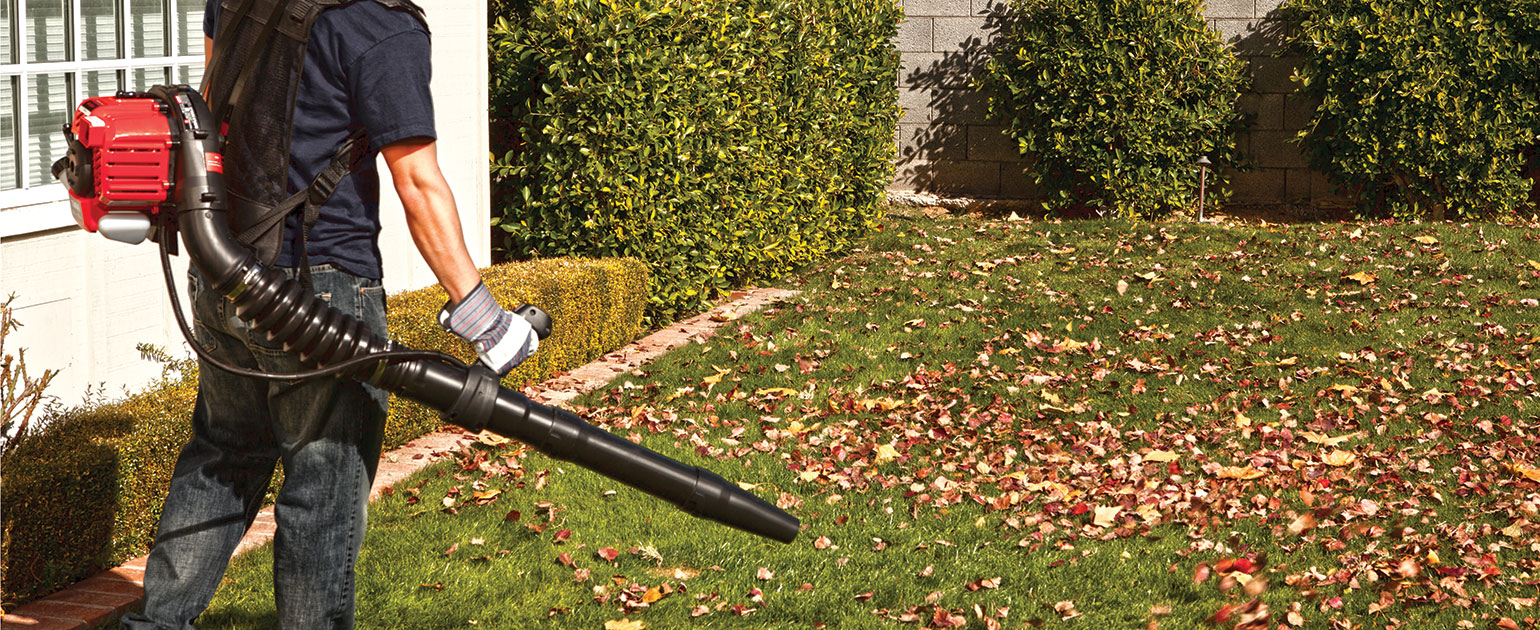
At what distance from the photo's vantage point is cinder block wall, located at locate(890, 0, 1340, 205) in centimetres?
1436

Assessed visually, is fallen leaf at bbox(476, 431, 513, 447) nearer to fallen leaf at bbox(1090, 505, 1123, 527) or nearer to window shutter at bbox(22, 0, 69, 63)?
window shutter at bbox(22, 0, 69, 63)

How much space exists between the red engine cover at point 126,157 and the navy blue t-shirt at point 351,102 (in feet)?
0.89

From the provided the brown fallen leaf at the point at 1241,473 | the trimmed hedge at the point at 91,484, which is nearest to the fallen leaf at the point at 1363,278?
the brown fallen leaf at the point at 1241,473

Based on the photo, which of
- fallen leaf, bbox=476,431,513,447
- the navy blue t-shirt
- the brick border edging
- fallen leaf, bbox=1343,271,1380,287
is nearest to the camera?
the navy blue t-shirt

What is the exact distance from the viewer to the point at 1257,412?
22.7ft

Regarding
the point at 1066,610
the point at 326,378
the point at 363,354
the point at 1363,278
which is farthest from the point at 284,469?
the point at 1363,278

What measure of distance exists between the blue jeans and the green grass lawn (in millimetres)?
1023

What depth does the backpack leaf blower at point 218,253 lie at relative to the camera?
281 cm

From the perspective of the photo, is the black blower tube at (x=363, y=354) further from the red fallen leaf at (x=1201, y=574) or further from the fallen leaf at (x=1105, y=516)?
the fallen leaf at (x=1105, y=516)

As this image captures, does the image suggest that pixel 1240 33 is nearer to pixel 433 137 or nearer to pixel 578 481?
pixel 578 481

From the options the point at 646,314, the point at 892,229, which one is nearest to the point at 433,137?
the point at 646,314

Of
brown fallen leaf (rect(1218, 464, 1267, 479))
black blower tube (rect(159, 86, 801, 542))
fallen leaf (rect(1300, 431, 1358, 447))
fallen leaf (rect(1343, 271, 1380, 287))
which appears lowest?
brown fallen leaf (rect(1218, 464, 1267, 479))

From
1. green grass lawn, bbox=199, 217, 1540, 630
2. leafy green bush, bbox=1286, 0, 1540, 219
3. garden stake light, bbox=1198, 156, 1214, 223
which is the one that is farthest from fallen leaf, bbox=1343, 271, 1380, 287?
leafy green bush, bbox=1286, 0, 1540, 219

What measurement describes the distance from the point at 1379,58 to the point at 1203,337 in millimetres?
6108
